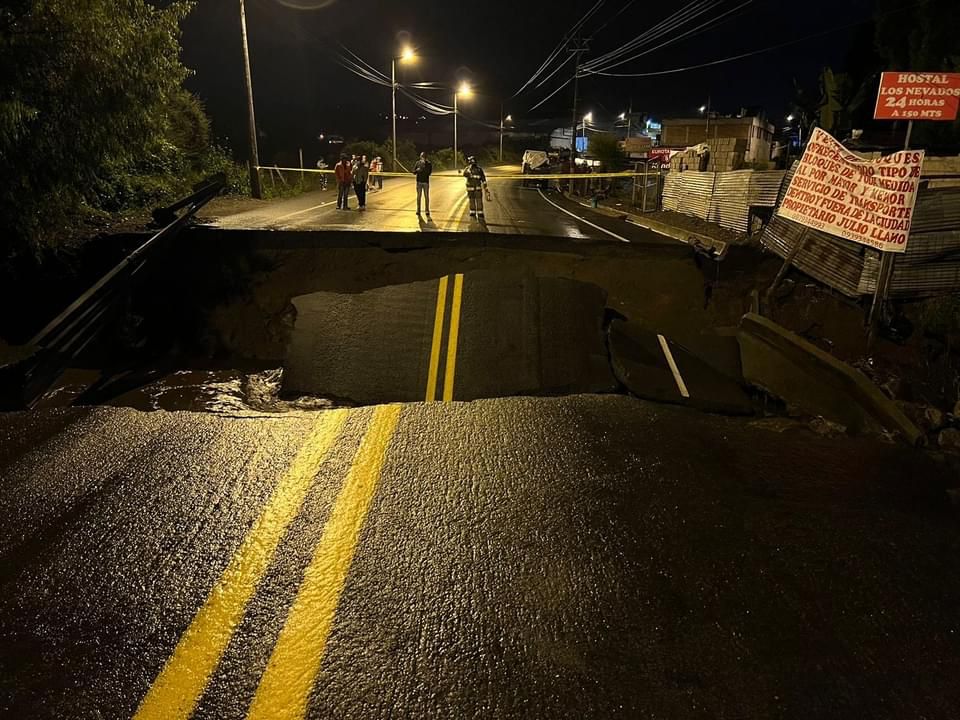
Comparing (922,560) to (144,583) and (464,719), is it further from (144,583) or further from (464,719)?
(144,583)

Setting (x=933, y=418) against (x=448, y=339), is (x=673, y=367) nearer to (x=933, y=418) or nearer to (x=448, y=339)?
(x=933, y=418)

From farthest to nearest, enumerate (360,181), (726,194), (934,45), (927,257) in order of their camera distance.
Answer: (934,45) → (360,181) → (726,194) → (927,257)

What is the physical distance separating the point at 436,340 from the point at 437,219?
33.5ft

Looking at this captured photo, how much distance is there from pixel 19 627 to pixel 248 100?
24435mm

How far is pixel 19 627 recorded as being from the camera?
2.72m

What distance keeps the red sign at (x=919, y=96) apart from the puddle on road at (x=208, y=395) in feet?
24.8

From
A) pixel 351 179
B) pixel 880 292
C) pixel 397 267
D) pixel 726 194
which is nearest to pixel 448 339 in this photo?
pixel 397 267

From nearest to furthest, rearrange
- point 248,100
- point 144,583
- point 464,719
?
point 464,719, point 144,583, point 248,100

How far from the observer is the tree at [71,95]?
7.04 meters

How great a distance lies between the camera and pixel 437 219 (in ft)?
53.8

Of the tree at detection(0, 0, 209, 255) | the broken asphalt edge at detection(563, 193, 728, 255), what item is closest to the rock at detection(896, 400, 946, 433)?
the broken asphalt edge at detection(563, 193, 728, 255)

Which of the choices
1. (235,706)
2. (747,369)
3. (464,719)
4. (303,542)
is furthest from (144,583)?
(747,369)

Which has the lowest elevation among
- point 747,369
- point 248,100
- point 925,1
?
point 747,369

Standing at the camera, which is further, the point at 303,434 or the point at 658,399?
the point at 658,399
